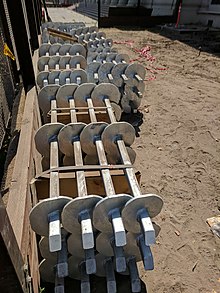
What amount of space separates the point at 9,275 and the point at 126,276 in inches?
53.3

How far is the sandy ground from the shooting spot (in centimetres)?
232

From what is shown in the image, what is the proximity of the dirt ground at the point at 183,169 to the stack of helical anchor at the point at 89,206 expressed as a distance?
57 cm

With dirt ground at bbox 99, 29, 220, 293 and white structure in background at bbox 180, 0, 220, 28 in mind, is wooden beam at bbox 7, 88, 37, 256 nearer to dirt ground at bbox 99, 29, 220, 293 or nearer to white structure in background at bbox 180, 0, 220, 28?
dirt ground at bbox 99, 29, 220, 293

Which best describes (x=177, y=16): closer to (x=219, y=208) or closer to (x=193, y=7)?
(x=193, y=7)

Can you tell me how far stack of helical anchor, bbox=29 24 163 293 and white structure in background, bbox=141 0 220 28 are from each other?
14.9 m

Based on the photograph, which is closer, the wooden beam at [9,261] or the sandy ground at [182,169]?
the wooden beam at [9,261]

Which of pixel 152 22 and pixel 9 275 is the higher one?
pixel 9 275

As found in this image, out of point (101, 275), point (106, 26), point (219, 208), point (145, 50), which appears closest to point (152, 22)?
point (106, 26)

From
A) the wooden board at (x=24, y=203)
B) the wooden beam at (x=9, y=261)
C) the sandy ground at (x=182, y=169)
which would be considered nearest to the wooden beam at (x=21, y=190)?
the wooden board at (x=24, y=203)

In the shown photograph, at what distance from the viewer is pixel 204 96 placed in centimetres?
582

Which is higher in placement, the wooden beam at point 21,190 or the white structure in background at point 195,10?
the wooden beam at point 21,190

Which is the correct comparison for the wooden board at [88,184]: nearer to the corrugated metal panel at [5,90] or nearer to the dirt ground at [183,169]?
the corrugated metal panel at [5,90]

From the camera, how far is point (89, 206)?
5.26 feet

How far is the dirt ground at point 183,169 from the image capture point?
7.61 feet
